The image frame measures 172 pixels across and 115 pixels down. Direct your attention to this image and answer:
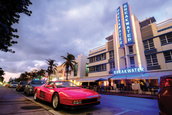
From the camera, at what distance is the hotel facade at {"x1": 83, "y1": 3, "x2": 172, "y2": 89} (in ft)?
54.1

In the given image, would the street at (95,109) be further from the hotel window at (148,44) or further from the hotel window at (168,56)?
the hotel window at (148,44)

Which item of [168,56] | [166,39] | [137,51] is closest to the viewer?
[168,56]

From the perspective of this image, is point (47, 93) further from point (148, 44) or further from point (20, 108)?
point (148, 44)

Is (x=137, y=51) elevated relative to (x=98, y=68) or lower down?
elevated

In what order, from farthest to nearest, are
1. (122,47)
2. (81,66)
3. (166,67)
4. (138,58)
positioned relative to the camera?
(81,66), (122,47), (138,58), (166,67)

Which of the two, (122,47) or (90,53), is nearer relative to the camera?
(122,47)

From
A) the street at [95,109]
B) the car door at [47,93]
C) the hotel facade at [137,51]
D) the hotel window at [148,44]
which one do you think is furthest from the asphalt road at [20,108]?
the hotel window at [148,44]

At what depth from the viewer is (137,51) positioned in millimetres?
19172

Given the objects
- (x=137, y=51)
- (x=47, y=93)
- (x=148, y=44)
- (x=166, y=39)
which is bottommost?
(x=47, y=93)

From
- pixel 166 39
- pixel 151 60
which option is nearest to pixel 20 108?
pixel 151 60

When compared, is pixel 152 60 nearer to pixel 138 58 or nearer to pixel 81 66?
pixel 138 58

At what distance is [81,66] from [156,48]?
74.7ft

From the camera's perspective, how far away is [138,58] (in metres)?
18.7

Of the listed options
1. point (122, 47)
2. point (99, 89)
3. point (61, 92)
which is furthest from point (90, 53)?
point (61, 92)
